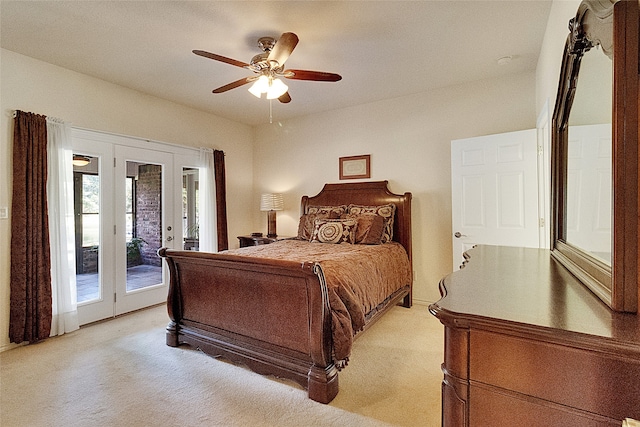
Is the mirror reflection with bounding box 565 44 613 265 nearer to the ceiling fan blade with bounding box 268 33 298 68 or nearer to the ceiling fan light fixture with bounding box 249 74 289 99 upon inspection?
the ceiling fan blade with bounding box 268 33 298 68

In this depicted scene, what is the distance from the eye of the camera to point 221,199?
464 cm

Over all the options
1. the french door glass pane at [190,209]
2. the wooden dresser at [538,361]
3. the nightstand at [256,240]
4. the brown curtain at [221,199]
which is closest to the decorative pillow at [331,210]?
the nightstand at [256,240]

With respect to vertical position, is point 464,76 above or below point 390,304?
above

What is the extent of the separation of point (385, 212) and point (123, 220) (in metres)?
3.12

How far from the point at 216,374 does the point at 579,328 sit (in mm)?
2308

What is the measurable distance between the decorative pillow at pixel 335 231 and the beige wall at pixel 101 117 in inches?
72.5

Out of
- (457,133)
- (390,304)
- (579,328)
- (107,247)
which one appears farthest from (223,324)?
(457,133)

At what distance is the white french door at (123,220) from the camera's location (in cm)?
334

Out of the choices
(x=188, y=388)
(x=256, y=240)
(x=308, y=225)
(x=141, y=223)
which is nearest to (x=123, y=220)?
(x=141, y=223)

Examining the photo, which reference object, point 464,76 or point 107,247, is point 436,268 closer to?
point 464,76

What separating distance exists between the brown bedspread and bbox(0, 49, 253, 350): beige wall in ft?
6.45

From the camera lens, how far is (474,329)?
78 cm

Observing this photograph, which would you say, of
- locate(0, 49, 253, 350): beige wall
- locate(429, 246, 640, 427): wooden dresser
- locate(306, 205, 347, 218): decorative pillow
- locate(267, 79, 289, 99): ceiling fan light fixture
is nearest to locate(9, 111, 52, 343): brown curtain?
locate(0, 49, 253, 350): beige wall

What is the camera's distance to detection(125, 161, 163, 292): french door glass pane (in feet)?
12.3
